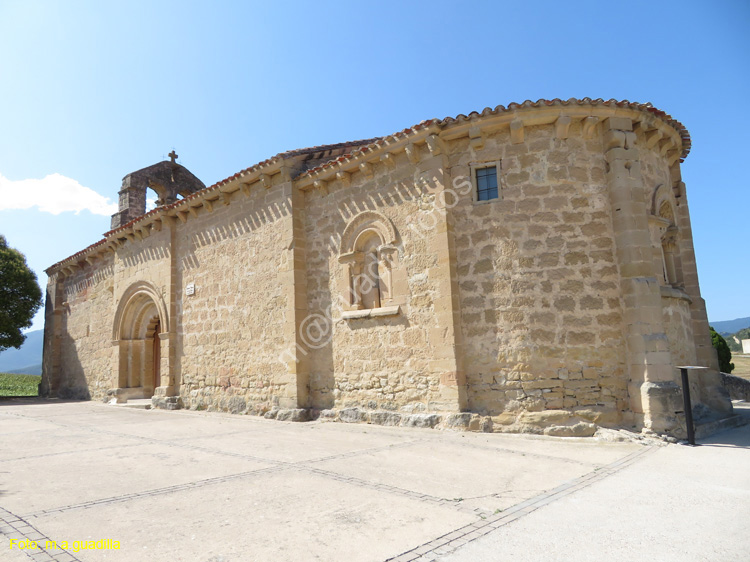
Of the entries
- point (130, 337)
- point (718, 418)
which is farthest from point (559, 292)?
point (130, 337)

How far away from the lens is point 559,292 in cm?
770

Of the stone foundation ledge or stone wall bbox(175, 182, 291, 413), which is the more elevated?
stone wall bbox(175, 182, 291, 413)

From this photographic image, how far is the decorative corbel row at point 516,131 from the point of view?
792cm

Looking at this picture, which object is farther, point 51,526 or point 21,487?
point 21,487

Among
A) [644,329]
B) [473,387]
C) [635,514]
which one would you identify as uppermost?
[644,329]

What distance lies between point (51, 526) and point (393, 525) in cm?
250

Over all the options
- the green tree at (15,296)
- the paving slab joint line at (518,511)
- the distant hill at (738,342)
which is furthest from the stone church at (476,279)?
the distant hill at (738,342)

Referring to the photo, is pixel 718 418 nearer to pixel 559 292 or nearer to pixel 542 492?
pixel 559 292

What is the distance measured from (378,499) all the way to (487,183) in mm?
5712

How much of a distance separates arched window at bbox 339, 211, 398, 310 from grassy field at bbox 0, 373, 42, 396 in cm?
2147

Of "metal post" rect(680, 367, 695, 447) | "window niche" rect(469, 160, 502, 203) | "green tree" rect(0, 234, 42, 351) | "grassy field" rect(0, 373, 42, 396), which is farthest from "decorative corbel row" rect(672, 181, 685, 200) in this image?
"grassy field" rect(0, 373, 42, 396)

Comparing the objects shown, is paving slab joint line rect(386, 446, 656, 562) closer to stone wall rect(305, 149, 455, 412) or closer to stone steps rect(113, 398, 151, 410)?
stone wall rect(305, 149, 455, 412)

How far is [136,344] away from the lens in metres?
15.4

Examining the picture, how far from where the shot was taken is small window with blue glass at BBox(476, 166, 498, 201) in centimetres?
831
